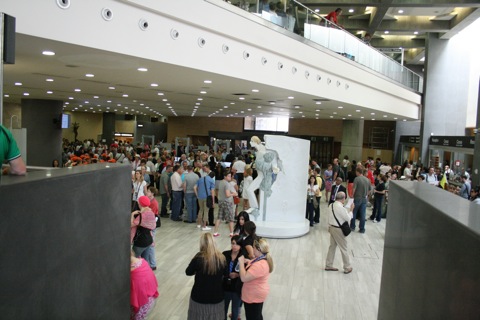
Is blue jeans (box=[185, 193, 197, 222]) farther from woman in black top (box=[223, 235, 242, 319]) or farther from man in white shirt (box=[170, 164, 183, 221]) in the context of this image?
woman in black top (box=[223, 235, 242, 319])

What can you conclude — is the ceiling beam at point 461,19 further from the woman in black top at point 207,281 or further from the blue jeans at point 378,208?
the woman in black top at point 207,281

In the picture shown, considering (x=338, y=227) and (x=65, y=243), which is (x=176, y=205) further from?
(x=65, y=243)

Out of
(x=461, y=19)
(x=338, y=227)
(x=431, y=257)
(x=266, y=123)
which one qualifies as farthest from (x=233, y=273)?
(x=266, y=123)

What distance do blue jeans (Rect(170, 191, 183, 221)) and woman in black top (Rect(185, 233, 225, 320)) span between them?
812cm

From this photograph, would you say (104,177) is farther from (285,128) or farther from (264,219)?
(285,128)

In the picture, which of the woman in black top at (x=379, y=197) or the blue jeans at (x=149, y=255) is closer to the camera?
the blue jeans at (x=149, y=255)

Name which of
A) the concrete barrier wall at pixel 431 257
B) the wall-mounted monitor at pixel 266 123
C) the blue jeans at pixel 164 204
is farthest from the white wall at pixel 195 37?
the wall-mounted monitor at pixel 266 123

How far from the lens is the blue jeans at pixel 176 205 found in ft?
43.3

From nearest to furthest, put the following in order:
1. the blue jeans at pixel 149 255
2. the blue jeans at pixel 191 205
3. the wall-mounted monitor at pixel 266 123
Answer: the blue jeans at pixel 149 255
the blue jeans at pixel 191 205
the wall-mounted monitor at pixel 266 123

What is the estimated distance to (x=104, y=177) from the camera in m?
4.39

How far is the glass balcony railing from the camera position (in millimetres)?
12344

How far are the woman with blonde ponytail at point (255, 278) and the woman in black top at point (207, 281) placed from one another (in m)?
0.32

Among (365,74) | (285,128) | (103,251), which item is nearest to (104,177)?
(103,251)

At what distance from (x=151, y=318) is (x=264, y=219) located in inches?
235
